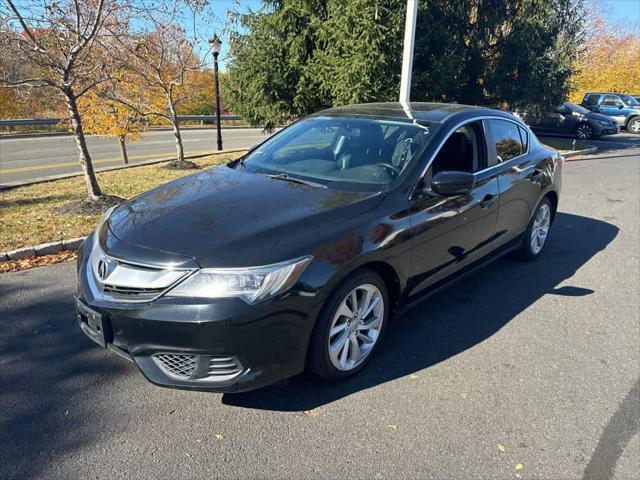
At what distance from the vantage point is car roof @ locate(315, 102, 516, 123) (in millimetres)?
3850

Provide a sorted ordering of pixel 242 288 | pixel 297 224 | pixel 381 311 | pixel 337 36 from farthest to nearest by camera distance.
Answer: pixel 337 36, pixel 381 311, pixel 297 224, pixel 242 288

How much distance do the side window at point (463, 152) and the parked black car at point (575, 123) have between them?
1792cm

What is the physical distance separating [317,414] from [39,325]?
7.48 feet

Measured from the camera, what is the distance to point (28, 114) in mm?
26828

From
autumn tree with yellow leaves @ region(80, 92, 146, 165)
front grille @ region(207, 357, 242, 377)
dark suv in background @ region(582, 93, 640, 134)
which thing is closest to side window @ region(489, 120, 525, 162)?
front grille @ region(207, 357, 242, 377)

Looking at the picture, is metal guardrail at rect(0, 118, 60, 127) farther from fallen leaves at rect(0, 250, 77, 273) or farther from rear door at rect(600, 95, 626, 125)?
rear door at rect(600, 95, 626, 125)

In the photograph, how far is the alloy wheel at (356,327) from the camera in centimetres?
285

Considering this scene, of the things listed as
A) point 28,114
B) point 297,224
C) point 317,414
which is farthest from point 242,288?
point 28,114

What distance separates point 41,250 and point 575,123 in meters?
21.2

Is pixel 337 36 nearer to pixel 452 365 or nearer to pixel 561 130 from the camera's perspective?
pixel 452 365

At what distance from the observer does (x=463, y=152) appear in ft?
12.7

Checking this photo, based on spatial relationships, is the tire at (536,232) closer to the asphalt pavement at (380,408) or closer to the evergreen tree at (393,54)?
the asphalt pavement at (380,408)

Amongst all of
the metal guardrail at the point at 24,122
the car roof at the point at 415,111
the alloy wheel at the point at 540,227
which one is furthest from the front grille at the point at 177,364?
the metal guardrail at the point at 24,122

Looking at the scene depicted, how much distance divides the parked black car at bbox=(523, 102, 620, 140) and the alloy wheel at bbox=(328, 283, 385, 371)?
1946 cm
